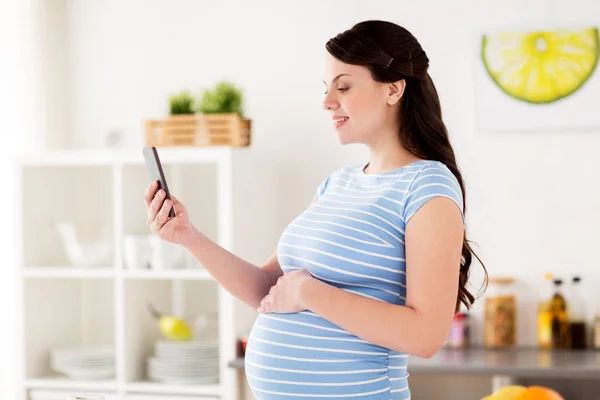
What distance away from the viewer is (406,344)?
141 cm

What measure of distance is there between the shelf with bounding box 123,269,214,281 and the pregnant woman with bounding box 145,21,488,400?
4.64 feet

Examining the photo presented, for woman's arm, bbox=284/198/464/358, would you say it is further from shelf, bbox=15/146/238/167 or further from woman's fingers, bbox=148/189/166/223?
shelf, bbox=15/146/238/167

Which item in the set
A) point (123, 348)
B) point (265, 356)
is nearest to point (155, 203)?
point (265, 356)

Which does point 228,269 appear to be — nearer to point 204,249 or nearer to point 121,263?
point 204,249

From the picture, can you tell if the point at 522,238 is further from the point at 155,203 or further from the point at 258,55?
the point at 155,203

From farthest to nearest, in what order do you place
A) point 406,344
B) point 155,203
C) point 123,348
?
point 123,348
point 155,203
point 406,344

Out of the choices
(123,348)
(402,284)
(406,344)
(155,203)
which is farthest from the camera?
(123,348)

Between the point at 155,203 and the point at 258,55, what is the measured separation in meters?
1.85

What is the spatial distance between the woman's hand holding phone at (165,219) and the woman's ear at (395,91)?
0.44 meters

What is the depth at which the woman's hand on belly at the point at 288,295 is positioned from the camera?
A: 1.49 metres

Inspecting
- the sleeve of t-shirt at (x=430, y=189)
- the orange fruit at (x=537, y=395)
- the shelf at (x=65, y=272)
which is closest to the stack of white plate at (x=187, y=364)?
the shelf at (x=65, y=272)

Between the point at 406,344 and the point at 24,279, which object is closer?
the point at 406,344

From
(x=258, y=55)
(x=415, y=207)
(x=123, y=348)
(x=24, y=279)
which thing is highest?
(x=258, y=55)

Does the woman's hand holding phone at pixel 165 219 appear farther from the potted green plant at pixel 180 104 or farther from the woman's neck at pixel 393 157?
the potted green plant at pixel 180 104
